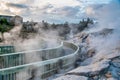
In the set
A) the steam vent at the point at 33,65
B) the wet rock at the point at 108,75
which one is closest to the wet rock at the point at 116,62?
the wet rock at the point at 108,75

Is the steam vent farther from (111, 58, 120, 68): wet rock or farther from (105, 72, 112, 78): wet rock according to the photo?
(105, 72, 112, 78): wet rock

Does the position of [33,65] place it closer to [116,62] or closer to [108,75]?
[116,62]

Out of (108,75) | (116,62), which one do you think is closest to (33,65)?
(116,62)

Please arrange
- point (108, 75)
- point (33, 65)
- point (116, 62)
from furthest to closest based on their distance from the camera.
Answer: point (33, 65) → point (116, 62) → point (108, 75)

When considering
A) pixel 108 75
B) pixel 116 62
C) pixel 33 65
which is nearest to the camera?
pixel 108 75

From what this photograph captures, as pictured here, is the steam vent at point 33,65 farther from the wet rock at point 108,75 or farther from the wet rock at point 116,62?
the wet rock at point 108,75

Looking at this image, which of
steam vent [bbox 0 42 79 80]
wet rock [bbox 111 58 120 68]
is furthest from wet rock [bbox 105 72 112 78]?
steam vent [bbox 0 42 79 80]

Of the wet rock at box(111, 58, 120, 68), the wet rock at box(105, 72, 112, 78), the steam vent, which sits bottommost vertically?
the steam vent

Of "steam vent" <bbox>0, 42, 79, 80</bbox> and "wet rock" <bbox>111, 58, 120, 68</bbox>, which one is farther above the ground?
"wet rock" <bbox>111, 58, 120, 68</bbox>

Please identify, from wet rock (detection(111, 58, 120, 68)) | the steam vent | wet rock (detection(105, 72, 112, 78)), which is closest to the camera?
wet rock (detection(105, 72, 112, 78))

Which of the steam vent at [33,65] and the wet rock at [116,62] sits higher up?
the wet rock at [116,62]

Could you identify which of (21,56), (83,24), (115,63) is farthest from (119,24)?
(83,24)

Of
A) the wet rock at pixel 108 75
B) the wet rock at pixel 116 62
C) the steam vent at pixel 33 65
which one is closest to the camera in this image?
the wet rock at pixel 108 75

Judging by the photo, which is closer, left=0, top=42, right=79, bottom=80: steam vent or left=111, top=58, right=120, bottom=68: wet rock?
left=111, top=58, right=120, bottom=68: wet rock
